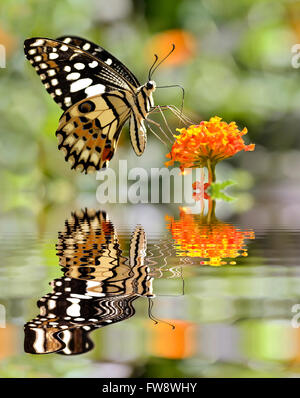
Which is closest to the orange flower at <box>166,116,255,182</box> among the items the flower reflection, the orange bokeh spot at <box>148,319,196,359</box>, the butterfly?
the butterfly

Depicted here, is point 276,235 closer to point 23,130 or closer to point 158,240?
point 158,240

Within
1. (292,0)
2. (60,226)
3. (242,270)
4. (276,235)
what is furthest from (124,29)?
(242,270)

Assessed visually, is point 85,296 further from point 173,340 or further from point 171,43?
point 171,43

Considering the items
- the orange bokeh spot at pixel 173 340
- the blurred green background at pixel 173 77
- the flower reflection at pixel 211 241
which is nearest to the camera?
the orange bokeh spot at pixel 173 340

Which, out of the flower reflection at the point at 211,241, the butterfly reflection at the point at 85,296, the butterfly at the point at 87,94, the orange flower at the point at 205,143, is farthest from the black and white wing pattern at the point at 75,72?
the butterfly reflection at the point at 85,296

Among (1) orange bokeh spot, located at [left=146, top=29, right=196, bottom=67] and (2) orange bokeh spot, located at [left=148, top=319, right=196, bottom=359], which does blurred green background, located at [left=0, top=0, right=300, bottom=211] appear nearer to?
(1) orange bokeh spot, located at [left=146, top=29, right=196, bottom=67]

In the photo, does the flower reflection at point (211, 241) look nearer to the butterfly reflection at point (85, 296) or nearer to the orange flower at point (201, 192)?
the butterfly reflection at point (85, 296)
